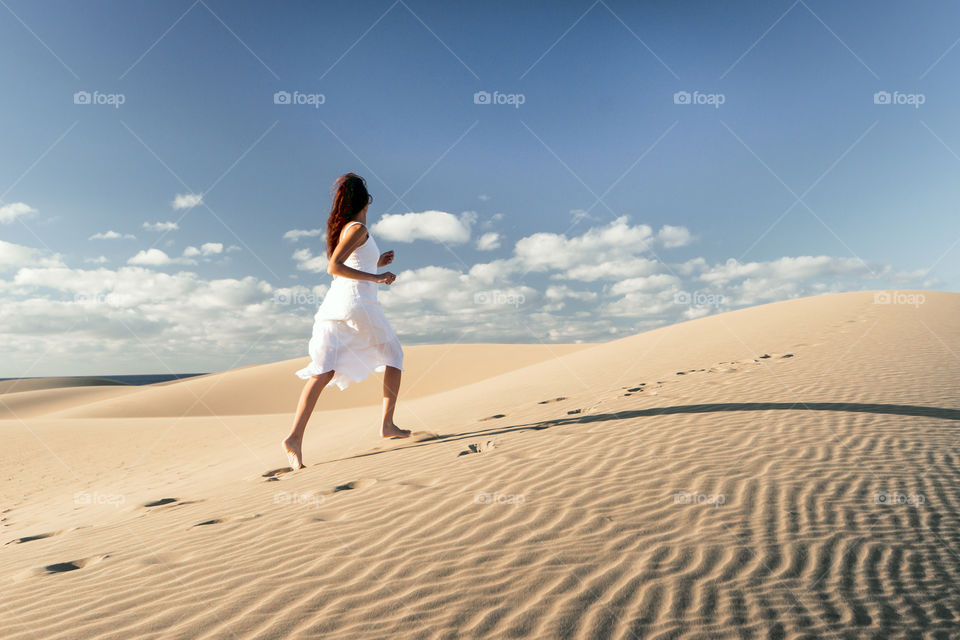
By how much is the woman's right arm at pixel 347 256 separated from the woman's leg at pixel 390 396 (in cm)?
110

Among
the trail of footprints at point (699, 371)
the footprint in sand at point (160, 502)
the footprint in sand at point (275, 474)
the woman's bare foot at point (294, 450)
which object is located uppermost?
the trail of footprints at point (699, 371)

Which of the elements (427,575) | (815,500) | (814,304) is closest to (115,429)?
(427,575)

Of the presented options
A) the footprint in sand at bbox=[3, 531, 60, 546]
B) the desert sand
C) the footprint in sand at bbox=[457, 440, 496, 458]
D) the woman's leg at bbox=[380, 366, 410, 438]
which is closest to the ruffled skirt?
the woman's leg at bbox=[380, 366, 410, 438]

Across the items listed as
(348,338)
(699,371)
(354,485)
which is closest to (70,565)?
(354,485)

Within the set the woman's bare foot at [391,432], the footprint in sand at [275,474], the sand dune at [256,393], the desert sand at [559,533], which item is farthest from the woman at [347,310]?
the sand dune at [256,393]

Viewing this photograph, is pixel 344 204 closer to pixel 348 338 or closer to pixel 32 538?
pixel 348 338

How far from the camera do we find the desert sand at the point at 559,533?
2.59 m

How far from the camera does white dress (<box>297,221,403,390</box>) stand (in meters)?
5.51

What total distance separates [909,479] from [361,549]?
443 cm

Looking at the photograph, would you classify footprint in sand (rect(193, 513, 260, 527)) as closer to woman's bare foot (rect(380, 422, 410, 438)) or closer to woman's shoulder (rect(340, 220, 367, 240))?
woman's bare foot (rect(380, 422, 410, 438))

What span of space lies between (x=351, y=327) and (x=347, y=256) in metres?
0.74

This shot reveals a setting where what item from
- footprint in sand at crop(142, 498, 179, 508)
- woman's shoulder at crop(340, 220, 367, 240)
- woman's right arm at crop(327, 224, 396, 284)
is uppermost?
woman's shoulder at crop(340, 220, 367, 240)

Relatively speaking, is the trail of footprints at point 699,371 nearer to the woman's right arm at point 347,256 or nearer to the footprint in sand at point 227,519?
the woman's right arm at point 347,256

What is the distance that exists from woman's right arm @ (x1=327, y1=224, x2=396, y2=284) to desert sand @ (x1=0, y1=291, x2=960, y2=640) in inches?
73.0
